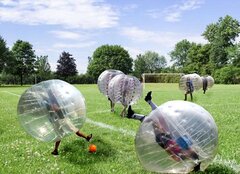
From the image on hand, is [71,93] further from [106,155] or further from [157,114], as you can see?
[157,114]

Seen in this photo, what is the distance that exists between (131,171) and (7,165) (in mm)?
2320

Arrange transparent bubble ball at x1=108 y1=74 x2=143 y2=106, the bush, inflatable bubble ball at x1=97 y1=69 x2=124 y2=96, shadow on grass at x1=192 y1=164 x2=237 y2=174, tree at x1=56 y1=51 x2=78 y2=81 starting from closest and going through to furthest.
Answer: shadow on grass at x1=192 y1=164 x2=237 y2=174
transparent bubble ball at x1=108 y1=74 x2=143 y2=106
inflatable bubble ball at x1=97 y1=69 x2=124 y2=96
the bush
tree at x1=56 y1=51 x2=78 y2=81

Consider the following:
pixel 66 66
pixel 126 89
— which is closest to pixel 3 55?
pixel 66 66

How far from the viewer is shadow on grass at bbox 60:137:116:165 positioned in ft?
21.8

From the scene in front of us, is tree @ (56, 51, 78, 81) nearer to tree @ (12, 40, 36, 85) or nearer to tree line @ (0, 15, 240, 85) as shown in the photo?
tree line @ (0, 15, 240, 85)

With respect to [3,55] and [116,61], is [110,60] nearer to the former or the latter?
[116,61]

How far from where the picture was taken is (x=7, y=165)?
6395 millimetres

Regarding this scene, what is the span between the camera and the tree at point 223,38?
322 ft

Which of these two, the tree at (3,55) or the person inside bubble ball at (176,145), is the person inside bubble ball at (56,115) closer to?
the person inside bubble ball at (176,145)

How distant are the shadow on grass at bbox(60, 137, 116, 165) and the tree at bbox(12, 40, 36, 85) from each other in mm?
85773

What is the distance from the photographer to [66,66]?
10881cm

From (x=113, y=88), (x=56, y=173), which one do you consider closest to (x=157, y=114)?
(x=56, y=173)

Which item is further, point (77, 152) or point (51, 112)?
point (77, 152)

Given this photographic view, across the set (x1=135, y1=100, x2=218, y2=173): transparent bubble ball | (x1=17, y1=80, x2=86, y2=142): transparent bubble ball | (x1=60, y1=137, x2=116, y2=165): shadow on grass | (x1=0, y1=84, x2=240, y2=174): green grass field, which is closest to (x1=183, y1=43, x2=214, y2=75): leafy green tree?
(x1=0, y1=84, x2=240, y2=174): green grass field
